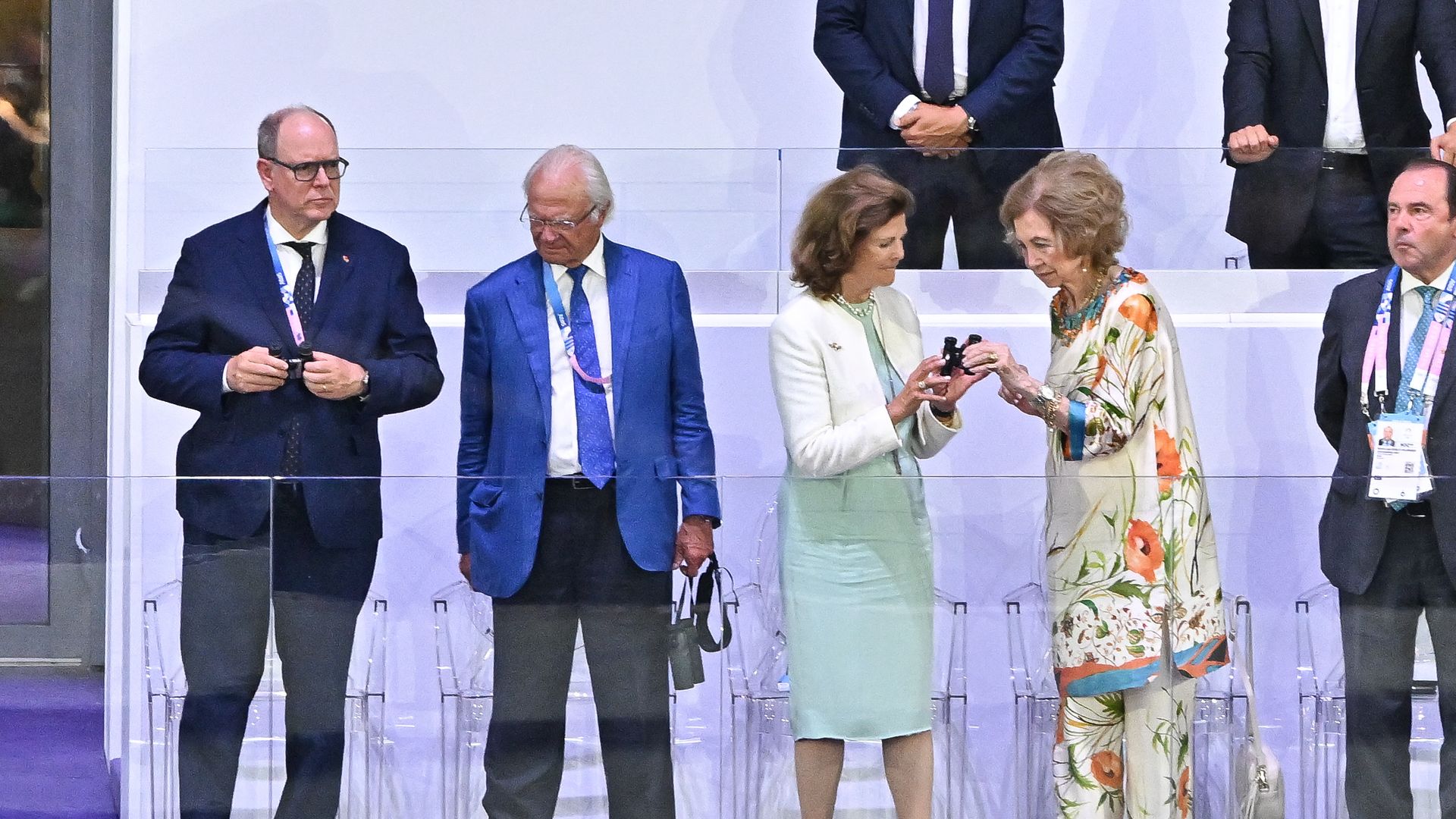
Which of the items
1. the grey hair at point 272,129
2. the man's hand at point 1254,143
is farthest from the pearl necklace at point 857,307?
the man's hand at point 1254,143

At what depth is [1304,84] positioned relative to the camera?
465 cm

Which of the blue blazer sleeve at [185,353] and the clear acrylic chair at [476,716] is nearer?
the clear acrylic chair at [476,716]

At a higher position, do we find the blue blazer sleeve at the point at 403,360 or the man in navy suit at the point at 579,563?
the blue blazer sleeve at the point at 403,360

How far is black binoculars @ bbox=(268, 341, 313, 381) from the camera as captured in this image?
3.65m

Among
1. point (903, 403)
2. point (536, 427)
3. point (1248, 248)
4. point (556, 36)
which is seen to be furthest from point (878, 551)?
point (556, 36)

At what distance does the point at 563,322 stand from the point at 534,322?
0.19 ft

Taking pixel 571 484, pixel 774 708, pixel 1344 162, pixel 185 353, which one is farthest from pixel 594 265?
pixel 1344 162

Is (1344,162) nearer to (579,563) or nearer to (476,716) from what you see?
(579,563)

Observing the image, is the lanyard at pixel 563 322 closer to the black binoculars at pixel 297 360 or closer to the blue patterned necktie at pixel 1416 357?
the black binoculars at pixel 297 360

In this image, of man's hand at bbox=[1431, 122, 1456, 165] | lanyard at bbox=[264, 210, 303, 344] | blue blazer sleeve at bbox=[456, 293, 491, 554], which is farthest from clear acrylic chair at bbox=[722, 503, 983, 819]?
man's hand at bbox=[1431, 122, 1456, 165]

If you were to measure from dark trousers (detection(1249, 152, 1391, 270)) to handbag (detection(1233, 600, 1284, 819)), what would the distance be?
1520 millimetres

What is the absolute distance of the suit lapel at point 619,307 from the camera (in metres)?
3.56

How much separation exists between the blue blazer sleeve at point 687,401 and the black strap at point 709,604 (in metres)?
0.22

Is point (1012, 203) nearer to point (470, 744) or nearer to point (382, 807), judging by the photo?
point (470, 744)
